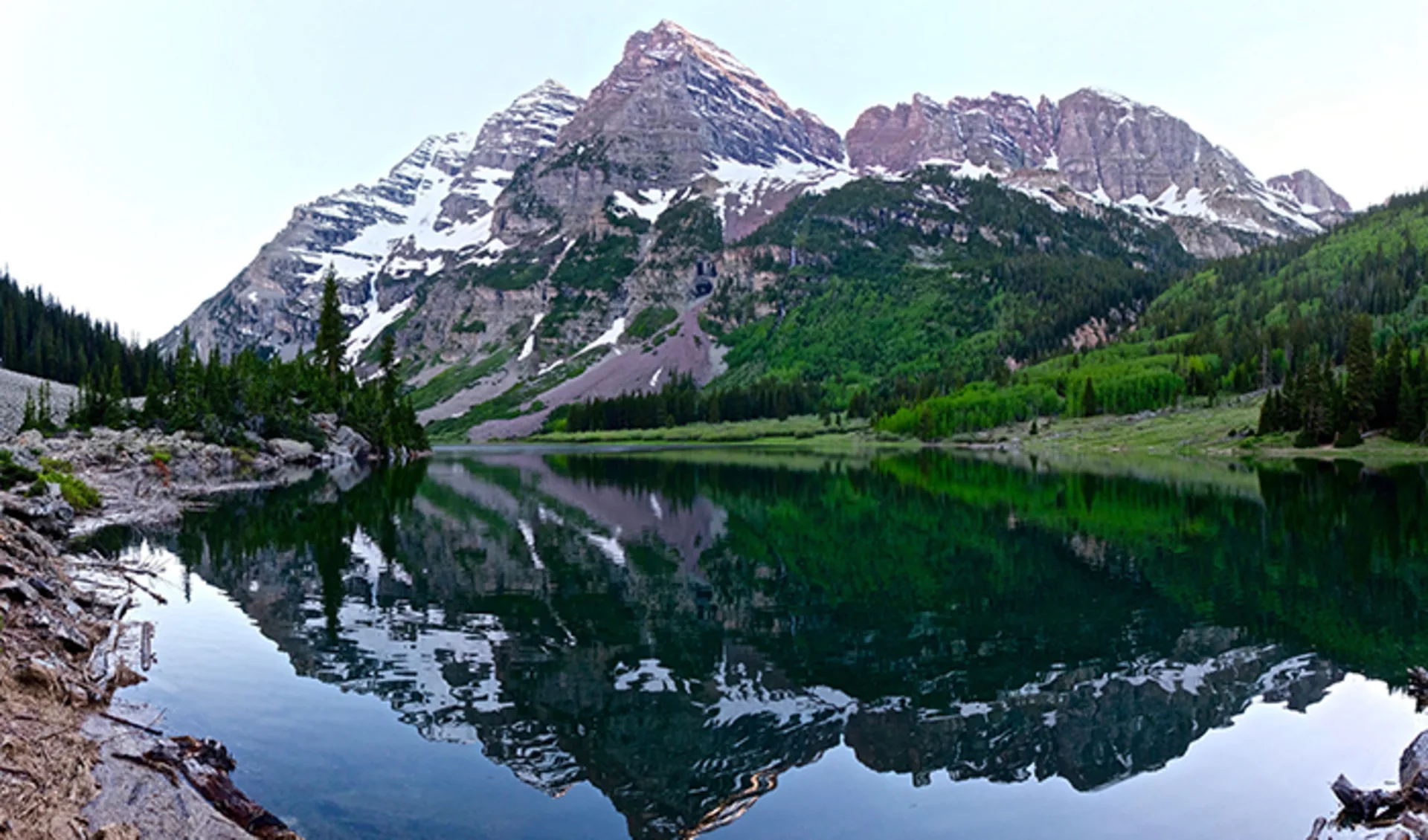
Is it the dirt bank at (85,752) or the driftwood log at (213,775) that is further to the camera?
the driftwood log at (213,775)

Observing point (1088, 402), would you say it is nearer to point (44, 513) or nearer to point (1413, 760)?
point (1413, 760)

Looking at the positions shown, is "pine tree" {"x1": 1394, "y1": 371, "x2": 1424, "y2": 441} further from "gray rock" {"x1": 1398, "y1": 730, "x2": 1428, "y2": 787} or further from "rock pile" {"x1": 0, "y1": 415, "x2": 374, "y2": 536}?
"rock pile" {"x1": 0, "y1": 415, "x2": 374, "y2": 536}

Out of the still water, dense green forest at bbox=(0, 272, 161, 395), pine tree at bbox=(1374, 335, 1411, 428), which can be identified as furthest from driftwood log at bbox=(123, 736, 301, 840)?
dense green forest at bbox=(0, 272, 161, 395)

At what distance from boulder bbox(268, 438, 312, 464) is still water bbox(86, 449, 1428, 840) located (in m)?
49.6

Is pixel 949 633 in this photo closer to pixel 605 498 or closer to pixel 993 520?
pixel 993 520

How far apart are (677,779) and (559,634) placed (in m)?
8.92

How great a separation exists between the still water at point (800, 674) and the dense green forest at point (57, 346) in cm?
9877

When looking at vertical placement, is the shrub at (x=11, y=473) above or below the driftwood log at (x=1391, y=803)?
above

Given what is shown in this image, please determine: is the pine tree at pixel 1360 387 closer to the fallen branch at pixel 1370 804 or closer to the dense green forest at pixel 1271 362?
the dense green forest at pixel 1271 362

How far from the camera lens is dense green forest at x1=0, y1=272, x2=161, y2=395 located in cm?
11144

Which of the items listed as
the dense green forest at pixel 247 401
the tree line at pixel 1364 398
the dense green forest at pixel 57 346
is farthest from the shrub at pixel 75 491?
the tree line at pixel 1364 398

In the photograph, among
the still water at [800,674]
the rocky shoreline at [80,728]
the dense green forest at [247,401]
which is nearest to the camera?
the rocky shoreline at [80,728]

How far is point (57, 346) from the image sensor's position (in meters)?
116

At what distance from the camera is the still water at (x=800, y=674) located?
11.9m
